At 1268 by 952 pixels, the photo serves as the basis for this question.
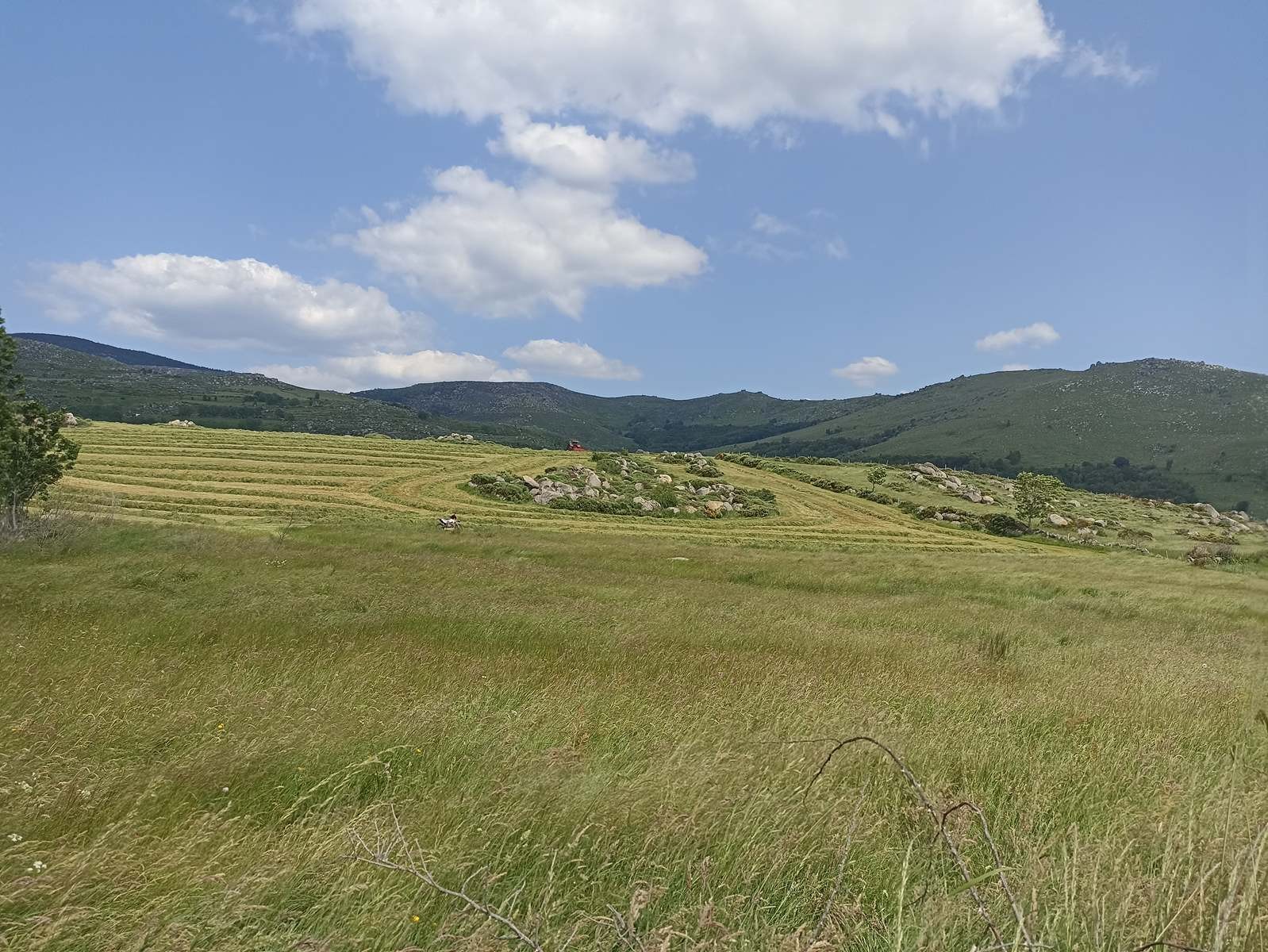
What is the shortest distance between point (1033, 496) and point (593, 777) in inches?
2759

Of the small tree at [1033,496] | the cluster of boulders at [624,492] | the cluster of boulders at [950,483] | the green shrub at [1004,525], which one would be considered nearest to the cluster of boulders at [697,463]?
the cluster of boulders at [624,492]

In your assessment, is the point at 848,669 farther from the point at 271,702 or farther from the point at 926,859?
the point at 271,702

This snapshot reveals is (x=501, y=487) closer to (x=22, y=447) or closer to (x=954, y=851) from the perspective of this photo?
(x=22, y=447)

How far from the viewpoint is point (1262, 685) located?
10953 millimetres

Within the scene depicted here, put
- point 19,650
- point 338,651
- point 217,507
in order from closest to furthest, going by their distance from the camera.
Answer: point 19,650, point 338,651, point 217,507

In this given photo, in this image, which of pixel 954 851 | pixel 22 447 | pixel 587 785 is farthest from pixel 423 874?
pixel 22 447

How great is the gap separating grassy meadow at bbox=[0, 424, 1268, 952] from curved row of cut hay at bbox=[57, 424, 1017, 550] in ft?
86.2

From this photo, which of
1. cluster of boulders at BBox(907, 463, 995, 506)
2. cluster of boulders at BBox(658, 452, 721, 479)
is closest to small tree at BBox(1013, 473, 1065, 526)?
cluster of boulders at BBox(907, 463, 995, 506)

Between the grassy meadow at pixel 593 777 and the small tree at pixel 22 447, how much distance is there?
466 inches

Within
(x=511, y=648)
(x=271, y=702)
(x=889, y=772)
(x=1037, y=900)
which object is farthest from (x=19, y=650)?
(x=1037, y=900)

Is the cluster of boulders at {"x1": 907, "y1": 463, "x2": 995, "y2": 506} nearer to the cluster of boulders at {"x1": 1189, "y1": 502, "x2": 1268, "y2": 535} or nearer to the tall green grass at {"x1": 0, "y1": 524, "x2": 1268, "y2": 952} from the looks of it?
the cluster of boulders at {"x1": 1189, "y1": 502, "x2": 1268, "y2": 535}

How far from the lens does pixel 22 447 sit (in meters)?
23.5

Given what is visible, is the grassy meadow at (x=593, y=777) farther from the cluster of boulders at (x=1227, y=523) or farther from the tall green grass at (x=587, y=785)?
the cluster of boulders at (x=1227, y=523)

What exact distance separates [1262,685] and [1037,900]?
1116cm
